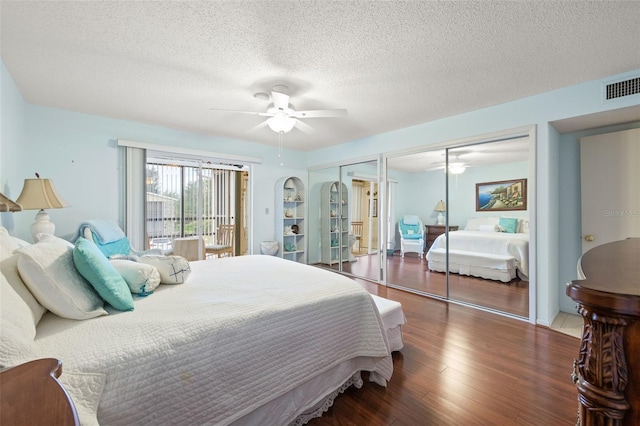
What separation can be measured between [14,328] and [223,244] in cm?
434

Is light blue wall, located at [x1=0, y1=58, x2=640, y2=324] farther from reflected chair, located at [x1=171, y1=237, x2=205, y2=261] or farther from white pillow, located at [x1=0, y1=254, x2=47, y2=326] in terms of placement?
white pillow, located at [x1=0, y1=254, x2=47, y2=326]

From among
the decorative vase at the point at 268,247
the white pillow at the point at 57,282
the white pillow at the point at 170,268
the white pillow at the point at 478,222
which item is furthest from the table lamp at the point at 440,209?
the white pillow at the point at 57,282

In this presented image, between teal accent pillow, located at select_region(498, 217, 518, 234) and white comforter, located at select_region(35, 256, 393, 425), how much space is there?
270cm

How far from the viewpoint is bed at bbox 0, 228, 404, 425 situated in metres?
0.96

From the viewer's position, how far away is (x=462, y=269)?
3.97 metres

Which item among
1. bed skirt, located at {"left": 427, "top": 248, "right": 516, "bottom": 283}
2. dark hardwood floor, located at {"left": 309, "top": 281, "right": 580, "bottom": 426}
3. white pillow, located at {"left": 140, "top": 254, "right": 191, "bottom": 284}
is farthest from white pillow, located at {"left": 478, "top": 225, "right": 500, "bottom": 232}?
white pillow, located at {"left": 140, "top": 254, "right": 191, "bottom": 284}

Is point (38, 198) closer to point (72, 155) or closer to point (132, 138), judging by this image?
point (72, 155)

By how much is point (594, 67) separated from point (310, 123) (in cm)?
285

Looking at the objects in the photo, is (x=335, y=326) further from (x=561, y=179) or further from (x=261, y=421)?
(x=561, y=179)

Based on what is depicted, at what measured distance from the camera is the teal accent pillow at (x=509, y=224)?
3415 mm

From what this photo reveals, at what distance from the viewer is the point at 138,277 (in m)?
1.57

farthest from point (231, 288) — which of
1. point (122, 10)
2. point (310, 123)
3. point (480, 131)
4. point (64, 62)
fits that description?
point (480, 131)

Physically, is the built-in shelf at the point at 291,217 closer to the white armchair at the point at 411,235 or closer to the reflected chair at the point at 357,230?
the reflected chair at the point at 357,230

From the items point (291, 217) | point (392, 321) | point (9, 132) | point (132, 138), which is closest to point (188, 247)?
point (132, 138)
